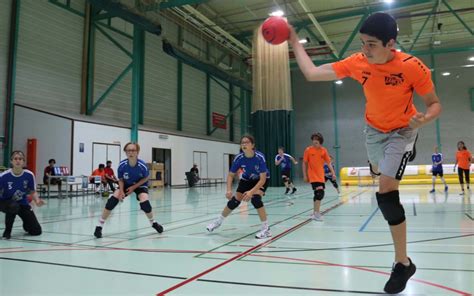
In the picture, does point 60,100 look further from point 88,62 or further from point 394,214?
point 394,214

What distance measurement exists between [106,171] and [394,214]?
15.5 metres

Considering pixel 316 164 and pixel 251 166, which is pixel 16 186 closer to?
pixel 251 166

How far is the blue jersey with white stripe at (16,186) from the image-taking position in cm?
569

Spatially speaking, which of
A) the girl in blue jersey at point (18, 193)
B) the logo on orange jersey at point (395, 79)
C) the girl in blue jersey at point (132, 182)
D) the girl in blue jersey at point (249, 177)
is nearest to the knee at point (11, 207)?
the girl in blue jersey at point (18, 193)

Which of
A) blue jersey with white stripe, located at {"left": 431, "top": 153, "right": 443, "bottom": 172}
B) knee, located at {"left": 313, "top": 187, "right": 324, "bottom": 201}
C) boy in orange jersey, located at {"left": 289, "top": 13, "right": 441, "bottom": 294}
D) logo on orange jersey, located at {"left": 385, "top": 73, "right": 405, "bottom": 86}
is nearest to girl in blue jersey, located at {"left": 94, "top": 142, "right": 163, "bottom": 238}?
knee, located at {"left": 313, "top": 187, "right": 324, "bottom": 201}

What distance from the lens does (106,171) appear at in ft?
54.5

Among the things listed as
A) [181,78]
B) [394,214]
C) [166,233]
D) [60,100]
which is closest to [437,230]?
[394,214]

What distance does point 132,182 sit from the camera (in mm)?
5918

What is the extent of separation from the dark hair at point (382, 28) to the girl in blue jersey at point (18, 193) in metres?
5.12

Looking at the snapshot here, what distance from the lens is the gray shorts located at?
2670mm

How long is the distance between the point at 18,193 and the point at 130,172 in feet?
5.67

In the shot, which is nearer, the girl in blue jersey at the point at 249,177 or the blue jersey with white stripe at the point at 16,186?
the girl in blue jersey at the point at 249,177

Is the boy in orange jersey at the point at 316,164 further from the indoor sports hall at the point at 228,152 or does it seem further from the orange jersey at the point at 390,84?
the orange jersey at the point at 390,84

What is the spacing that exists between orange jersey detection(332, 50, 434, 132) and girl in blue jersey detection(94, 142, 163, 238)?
12.5 feet
